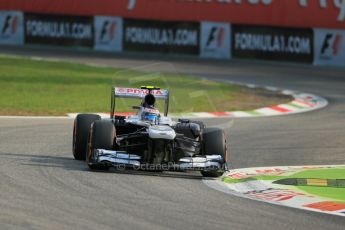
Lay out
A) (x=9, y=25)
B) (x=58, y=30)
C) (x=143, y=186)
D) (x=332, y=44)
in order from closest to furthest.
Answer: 1. (x=143, y=186)
2. (x=332, y=44)
3. (x=58, y=30)
4. (x=9, y=25)

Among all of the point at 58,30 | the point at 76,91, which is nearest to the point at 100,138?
the point at 76,91

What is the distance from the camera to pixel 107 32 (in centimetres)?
3828

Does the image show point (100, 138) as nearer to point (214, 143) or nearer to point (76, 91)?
point (214, 143)

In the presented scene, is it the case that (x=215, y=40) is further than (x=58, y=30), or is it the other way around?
(x=58, y=30)

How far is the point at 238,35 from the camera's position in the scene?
3603 centimetres

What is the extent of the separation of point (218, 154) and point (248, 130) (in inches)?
222

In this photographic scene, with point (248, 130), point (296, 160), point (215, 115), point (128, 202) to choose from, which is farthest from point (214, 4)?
point (128, 202)

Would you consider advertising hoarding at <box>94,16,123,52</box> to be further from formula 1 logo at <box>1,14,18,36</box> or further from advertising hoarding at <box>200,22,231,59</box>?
formula 1 logo at <box>1,14,18,36</box>

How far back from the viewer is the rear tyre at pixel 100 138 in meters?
12.5

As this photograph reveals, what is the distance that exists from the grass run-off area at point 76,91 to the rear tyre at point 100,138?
9.38ft

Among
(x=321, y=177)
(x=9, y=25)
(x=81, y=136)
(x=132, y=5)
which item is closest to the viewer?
(x=321, y=177)

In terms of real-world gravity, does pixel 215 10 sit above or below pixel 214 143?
above

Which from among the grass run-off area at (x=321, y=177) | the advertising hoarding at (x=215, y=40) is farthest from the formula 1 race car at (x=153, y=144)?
the advertising hoarding at (x=215, y=40)

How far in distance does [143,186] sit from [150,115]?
2087 mm
